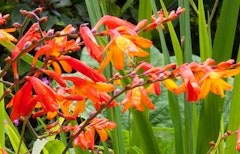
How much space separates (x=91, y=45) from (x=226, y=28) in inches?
19.7

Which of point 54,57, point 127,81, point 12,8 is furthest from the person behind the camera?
point 12,8

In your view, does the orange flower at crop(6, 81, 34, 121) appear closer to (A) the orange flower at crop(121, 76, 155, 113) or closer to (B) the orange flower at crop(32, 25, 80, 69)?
(B) the orange flower at crop(32, 25, 80, 69)

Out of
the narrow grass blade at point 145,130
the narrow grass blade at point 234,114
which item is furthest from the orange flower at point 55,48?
the narrow grass blade at point 234,114

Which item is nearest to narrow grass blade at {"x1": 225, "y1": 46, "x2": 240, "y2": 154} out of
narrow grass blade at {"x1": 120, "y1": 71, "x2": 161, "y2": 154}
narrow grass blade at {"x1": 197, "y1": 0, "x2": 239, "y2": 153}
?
narrow grass blade at {"x1": 197, "y1": 0, "x2": 239, "y2": 153}

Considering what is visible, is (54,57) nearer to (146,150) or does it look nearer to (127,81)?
(127,81)

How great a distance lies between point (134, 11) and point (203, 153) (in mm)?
1936

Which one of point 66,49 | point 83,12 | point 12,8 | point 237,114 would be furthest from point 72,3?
point 66,49

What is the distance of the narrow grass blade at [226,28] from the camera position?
1.10 metres

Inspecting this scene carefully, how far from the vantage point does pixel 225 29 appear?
1121mm

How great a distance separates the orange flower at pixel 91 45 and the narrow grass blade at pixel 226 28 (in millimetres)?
459

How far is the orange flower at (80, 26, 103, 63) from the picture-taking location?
674mm

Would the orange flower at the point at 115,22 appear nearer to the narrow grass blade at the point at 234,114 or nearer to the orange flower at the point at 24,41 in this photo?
the orange flower at the point at 24,41

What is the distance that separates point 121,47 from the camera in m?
0.72

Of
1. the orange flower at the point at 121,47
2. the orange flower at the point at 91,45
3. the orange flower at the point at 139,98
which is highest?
the orange flower at the point at 91,45
